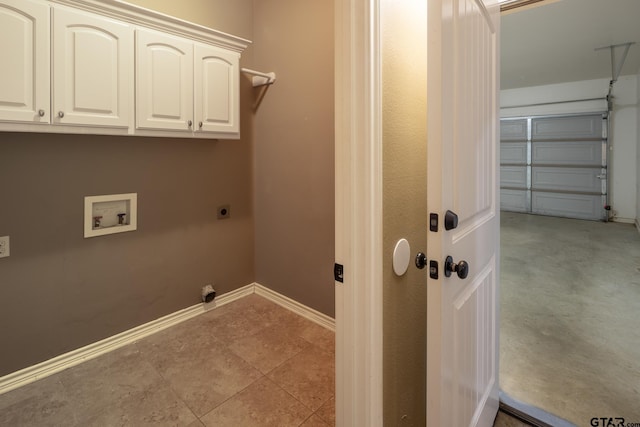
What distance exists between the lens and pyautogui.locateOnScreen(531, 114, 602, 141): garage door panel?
6.35m

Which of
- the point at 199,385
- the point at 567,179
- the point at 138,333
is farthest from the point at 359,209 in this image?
the point at 567,179

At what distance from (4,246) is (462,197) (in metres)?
2.32

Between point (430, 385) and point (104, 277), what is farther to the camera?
point (104, 277)

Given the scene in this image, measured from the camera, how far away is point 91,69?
170 centimetres

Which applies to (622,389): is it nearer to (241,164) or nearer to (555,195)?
(241,164)

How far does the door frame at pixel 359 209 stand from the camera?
0.90m

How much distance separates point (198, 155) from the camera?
253cm

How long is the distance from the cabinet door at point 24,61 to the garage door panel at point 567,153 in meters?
8.27

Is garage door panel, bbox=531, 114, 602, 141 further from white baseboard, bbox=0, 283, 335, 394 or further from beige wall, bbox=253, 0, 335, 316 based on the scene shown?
white baseboard, bbox=0, 283, 335, 394

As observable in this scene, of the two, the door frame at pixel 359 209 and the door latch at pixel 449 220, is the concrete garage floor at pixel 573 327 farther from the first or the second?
the door latch at pixel 449 220

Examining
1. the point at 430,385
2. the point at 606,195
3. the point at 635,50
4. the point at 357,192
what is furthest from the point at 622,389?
the point at 606,195

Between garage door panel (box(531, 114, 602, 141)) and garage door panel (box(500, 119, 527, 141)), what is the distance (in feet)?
0.58

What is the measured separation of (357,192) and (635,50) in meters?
6.52

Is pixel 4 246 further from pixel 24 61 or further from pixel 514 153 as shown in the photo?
pixel 514 153
